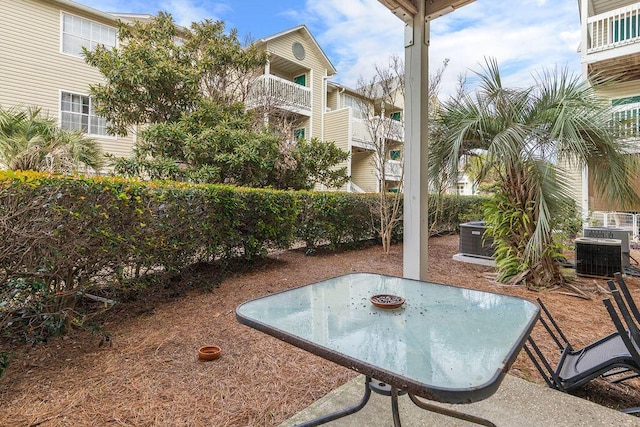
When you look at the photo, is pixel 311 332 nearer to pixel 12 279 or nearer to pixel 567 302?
pixel 12 279

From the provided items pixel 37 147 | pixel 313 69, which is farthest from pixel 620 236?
pixel 313 69

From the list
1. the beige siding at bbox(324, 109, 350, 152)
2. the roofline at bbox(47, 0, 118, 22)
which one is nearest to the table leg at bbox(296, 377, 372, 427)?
the roofline at bbox(47, 0, 118, 22)

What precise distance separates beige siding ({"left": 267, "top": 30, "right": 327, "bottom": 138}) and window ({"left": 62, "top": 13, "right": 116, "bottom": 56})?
19.5ft

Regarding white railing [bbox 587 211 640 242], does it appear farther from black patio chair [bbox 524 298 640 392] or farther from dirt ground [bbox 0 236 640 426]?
black patio chair [bbox 524 298 640 392]

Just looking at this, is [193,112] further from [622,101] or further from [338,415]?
[622,101]

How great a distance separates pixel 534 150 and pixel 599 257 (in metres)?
2.09

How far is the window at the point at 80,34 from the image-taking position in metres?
9.01

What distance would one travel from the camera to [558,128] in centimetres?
364

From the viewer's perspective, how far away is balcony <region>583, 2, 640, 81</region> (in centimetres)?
734

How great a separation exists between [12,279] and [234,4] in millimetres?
8354

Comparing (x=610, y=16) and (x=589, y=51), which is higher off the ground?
(x=610, y=16)

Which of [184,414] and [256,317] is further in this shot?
[184,414]

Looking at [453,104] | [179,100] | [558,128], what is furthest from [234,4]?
[558,128]

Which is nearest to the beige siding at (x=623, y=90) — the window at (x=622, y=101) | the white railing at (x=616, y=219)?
the window at (x=622, y=101)
